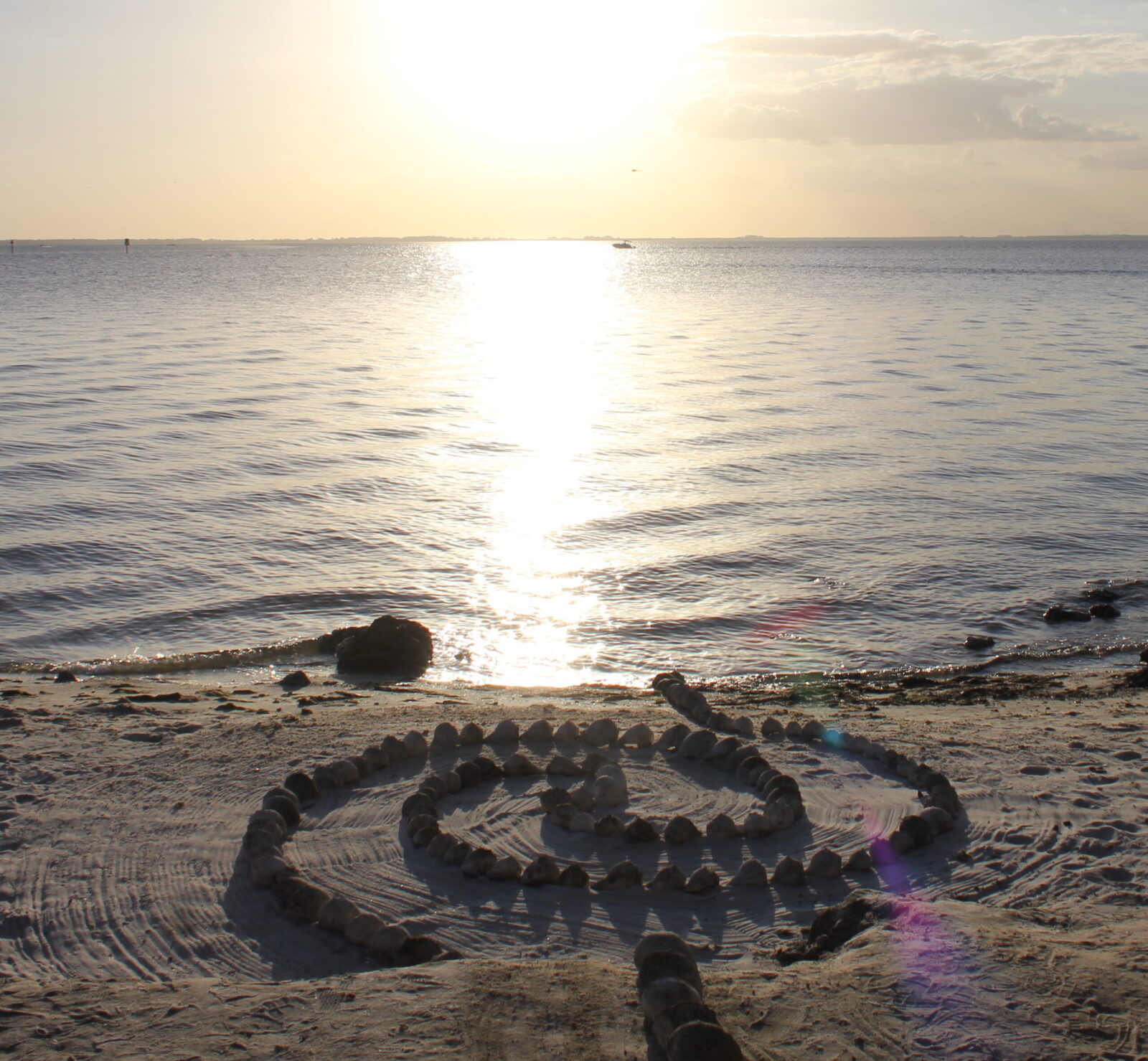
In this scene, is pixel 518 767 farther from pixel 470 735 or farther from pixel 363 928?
pixel 363 928

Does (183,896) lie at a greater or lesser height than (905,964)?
lesser

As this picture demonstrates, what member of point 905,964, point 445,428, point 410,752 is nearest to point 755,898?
point 905,964

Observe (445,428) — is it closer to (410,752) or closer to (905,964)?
(410,752)

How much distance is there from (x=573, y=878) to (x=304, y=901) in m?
1.46

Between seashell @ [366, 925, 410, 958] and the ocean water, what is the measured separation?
631 cm

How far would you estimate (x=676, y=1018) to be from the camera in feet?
13.5

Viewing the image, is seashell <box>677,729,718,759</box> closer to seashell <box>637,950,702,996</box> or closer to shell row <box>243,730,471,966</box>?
shell row <box>243,730,471,966</box>

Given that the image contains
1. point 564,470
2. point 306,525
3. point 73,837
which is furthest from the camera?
point 564,470

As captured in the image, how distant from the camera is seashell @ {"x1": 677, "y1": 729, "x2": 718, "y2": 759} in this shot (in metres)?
7.98

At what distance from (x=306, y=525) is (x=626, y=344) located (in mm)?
34027

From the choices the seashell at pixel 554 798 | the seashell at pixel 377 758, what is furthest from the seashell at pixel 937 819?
the seashell at pixel 377 758

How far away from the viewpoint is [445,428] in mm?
25750

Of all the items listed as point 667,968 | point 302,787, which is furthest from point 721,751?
point 667,968

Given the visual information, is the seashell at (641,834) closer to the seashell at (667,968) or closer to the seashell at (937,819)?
the seashell at (937,819)
